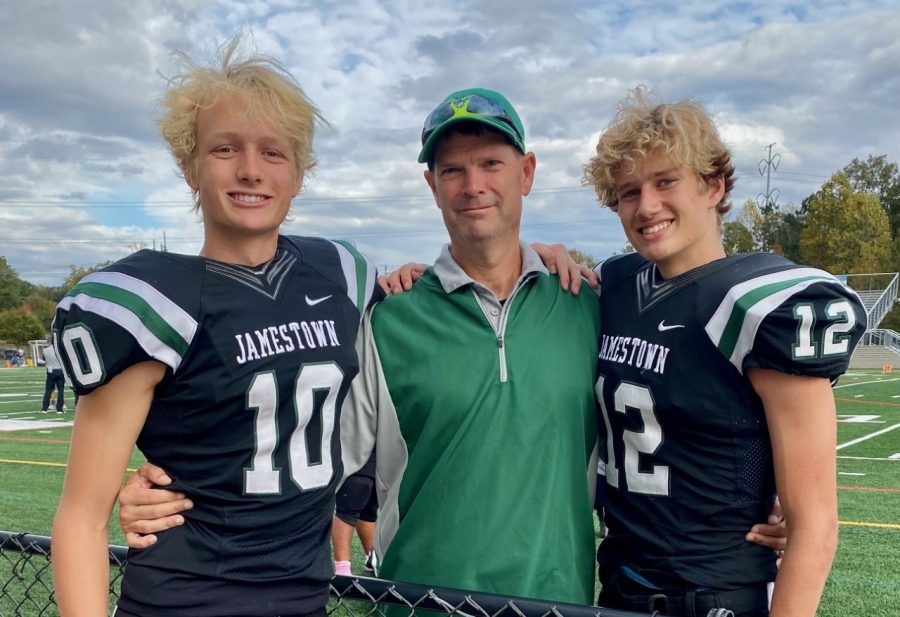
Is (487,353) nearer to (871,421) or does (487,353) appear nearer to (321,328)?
(321,328)

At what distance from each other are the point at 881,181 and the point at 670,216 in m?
57.2

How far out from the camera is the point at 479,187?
2328 millimetres

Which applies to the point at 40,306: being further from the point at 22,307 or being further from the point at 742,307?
the point at 742,307

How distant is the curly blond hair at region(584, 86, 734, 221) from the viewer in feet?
6.84

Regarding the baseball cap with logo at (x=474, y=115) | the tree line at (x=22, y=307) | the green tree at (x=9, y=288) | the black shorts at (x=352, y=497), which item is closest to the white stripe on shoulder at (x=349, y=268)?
the baseball cap with logo at (x=474, y=115)

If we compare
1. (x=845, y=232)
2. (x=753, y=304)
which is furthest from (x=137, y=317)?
(x=845, y=232)

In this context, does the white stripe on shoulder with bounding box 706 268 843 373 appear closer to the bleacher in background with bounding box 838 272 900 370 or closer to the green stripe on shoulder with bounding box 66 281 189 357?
the green stripe on shoulder with bounding box 66 281 189 357

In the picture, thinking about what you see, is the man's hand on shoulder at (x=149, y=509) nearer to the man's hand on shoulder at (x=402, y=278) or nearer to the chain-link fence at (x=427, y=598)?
the chain-link fence at (x=427, y=598)

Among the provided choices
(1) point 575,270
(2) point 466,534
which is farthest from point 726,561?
(1) point 575,270

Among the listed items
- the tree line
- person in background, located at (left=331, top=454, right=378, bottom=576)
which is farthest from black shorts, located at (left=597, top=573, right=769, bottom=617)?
the tree line

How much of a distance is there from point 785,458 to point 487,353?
837mm

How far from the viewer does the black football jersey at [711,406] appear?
1730 millimetres

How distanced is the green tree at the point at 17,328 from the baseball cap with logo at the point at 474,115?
6530 centimetres

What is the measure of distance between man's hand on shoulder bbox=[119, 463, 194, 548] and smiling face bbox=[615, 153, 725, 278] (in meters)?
1.35
